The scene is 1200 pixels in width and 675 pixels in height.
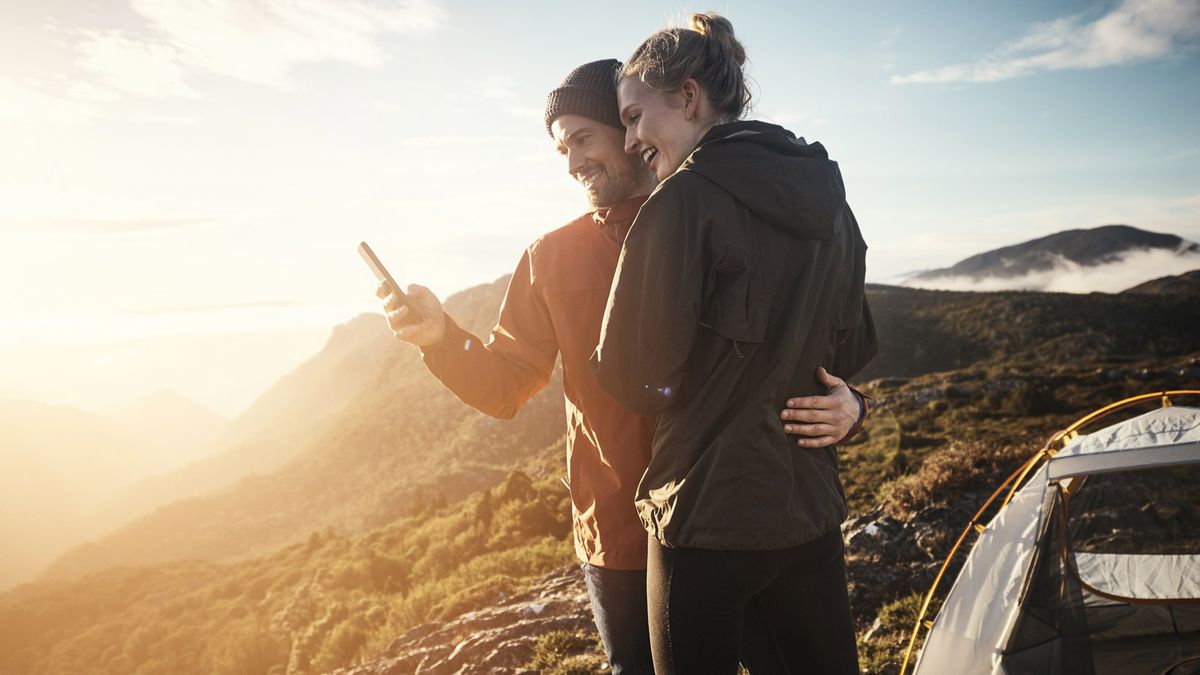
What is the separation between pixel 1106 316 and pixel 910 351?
16.5 metres

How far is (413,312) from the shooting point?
6.99ft

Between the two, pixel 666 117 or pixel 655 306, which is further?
pixel 666 117

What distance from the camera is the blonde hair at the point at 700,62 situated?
1.59m

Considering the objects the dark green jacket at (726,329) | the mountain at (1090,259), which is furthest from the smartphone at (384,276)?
the mountain at (1090,259)

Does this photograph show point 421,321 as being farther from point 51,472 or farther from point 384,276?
point 51,472

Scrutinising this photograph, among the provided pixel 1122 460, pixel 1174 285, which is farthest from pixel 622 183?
pixel 1174 285

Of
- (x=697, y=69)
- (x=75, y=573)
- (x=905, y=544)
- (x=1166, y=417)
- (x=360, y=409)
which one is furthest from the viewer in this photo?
(x=360, y=409)

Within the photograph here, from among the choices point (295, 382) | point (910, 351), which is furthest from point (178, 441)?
point (910, 351)

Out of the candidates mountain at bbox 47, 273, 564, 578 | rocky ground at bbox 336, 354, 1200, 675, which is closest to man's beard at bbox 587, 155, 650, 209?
rocky ground at bbox 336, 354, 1200, 675

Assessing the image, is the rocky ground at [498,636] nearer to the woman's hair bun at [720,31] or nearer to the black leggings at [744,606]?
the black leggings at [744,606]

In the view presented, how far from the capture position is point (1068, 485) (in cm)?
420

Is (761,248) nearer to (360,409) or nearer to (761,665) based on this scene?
(761,665)

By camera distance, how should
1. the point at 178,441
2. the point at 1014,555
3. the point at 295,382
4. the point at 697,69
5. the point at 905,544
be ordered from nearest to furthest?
the point at 697,69 → the point at 1014,555 → the point at 905,544 → the point at 295,382 → the point at 178,441

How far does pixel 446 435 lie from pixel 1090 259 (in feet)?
646
